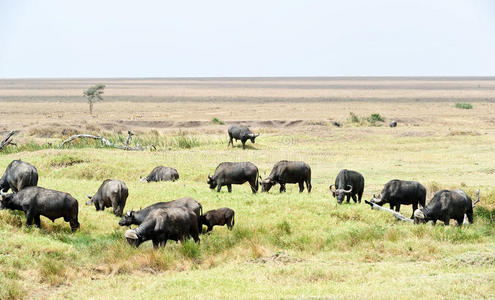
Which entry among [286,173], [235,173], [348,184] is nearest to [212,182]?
[235,173]

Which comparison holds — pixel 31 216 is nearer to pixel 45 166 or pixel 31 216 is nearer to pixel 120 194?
pixel 120 194

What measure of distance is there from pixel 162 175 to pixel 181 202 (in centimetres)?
866

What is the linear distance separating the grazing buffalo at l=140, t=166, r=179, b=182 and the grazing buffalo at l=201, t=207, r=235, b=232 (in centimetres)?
834

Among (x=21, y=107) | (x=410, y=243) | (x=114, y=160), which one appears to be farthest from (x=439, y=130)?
(x=21, y=107)

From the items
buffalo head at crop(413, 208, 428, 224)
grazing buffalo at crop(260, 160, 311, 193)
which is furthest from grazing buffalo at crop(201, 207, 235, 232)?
grazing buffalo at crop(260, 160, 311, 193)

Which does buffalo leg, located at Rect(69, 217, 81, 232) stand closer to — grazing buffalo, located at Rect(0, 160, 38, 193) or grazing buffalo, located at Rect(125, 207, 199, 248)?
grazing buffalo, located at Rect(125, 207, 199, 248)

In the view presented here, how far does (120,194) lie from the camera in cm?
1841

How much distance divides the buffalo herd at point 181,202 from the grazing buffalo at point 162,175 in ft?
9.68

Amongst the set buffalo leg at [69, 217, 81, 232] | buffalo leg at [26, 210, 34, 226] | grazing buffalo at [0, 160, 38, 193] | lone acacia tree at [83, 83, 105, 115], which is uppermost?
grazing buffalo at [0, 160, 38, 193]

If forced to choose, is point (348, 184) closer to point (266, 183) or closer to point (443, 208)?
point (266, 183)

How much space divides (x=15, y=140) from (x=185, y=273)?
28.2m

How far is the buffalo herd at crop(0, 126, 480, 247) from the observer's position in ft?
48.7

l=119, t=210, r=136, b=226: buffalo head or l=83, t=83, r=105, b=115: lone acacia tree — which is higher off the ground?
l=119, t=210, r=136, b=226: buffalo head

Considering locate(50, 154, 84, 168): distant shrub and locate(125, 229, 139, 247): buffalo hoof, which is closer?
locate(125, 229, 139, 247): buffalo hoof
